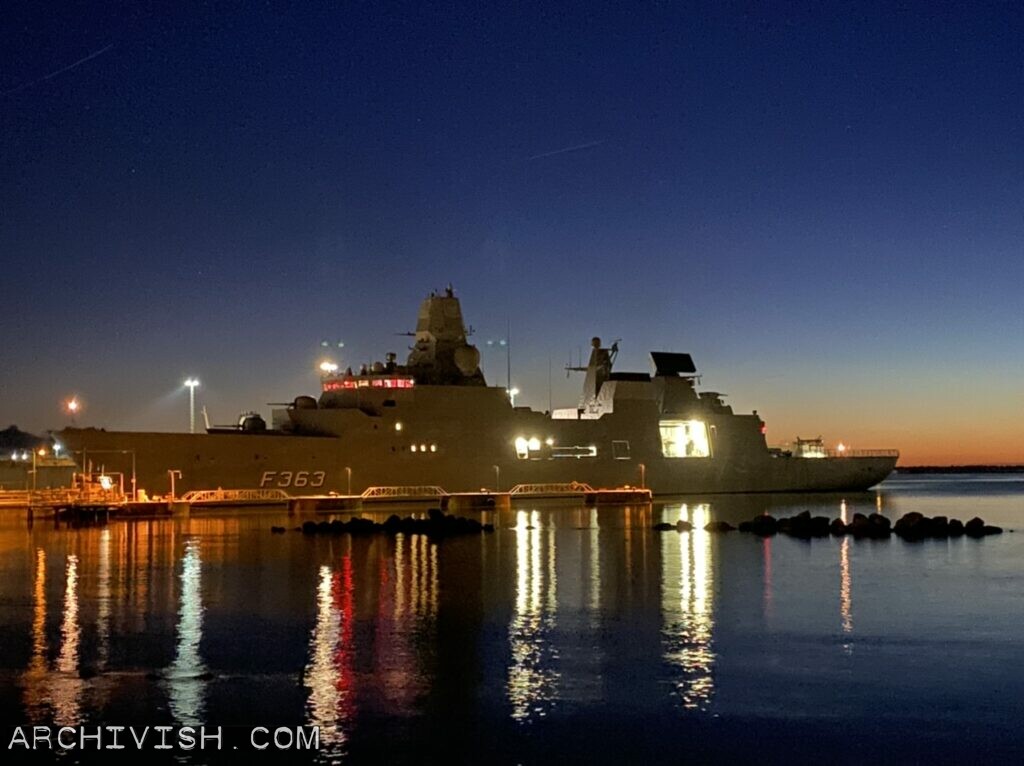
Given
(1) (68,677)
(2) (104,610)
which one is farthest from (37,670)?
(2) (104,610)

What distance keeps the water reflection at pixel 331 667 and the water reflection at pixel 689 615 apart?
135 inches

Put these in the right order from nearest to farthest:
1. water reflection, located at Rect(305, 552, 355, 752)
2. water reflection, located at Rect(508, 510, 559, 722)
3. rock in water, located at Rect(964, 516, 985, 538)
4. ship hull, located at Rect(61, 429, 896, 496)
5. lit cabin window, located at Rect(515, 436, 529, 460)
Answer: water reflection, located at Rect(305, 552, 355, 752), water reflection, located at Rect(508, 510, 559, 722), rock in water, located at Rect(964, 516, 985, 538), ship hull, located at Rect(61, 429, 896, 496), lit cabin window, located at Rect(515, 436, 529, 460)

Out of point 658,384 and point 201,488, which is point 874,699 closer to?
point 201,488

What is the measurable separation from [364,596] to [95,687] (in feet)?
23.4

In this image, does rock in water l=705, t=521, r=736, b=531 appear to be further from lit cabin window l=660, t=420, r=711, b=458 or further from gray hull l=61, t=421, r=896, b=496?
lit cabin window l=660, t=420, r=711, b=458

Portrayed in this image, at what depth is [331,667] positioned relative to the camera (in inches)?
472

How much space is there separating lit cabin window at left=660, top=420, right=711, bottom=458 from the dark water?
24.0 metres

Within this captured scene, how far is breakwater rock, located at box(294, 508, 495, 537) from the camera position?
31.2m

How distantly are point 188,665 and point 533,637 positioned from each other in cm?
445

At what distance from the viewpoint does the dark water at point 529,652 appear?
9.51 meters

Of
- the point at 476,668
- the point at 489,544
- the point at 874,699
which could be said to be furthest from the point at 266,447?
the point at 874,699

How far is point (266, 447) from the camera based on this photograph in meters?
38.5

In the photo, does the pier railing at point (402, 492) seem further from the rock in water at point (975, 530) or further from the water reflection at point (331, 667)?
the water reflection at point (331, 667)

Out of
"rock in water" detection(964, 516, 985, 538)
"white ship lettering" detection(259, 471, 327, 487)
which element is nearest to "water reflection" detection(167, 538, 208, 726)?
"white ship lettering" detection(259, 471, 327, 487)
